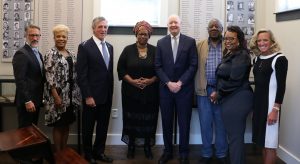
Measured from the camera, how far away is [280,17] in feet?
12.5

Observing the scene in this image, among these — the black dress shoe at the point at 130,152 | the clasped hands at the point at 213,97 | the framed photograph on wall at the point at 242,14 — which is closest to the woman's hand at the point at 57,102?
the black dress shoe at the point at 130,152

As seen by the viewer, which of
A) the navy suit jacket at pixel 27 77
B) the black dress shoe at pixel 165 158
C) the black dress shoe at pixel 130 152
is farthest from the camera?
the black dress shoe at pixel 130 152

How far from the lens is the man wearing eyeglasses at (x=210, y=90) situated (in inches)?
137

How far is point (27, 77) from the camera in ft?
10.4

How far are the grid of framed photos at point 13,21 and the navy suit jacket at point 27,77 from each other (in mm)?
967

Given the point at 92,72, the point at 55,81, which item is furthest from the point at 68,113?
the point at 92,72

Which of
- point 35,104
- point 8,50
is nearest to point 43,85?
point 35,104

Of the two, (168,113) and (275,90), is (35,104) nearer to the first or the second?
(168,113)

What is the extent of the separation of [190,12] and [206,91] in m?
1.15

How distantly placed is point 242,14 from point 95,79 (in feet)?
6.71

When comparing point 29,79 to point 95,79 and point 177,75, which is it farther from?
point 177,75

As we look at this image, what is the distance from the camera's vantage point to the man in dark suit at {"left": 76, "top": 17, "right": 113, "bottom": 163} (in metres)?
3.38

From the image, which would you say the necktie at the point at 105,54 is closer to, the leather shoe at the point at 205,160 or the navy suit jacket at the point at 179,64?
the navy suit jacket at the point at 179,64

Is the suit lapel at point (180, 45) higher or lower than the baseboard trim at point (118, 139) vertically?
higher
